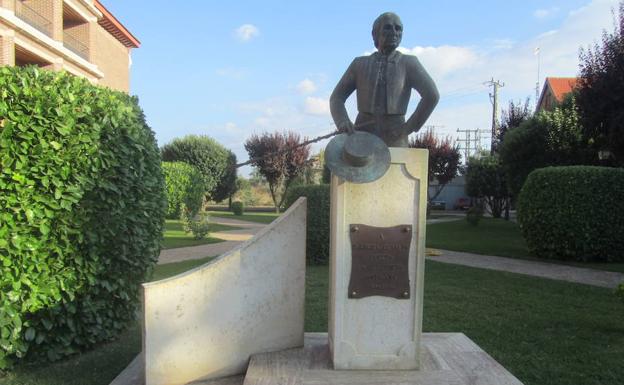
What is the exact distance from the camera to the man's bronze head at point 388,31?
138 inches

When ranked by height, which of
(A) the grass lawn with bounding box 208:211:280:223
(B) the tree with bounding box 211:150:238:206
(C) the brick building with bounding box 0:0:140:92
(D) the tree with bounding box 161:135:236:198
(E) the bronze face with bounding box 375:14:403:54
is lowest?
(A) the grass lawn with bounding box 208:211:280:223

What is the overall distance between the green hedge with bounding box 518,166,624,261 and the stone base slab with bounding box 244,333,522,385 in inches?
306

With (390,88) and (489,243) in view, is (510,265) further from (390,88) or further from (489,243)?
(390,88)

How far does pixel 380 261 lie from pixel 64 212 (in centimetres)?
289

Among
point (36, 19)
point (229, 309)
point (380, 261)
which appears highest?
point (36, 19)

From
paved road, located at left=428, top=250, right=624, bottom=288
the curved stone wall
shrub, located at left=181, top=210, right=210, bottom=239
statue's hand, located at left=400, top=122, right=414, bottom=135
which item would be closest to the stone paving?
paved road, located at left=428, top=250, right=624, bottom=288

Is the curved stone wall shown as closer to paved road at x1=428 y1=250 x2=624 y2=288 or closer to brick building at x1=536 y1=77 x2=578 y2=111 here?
paved road at x1=428 y1=250 x2=624 y2=288

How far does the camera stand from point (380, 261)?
3.41m

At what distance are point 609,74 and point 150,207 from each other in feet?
43.7

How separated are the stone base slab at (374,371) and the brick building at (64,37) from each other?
1632cm

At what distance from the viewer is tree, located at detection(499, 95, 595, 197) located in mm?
16891

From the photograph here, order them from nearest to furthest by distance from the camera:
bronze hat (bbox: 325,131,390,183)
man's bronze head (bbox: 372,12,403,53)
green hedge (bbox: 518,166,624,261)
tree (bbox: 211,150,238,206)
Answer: bronze hat (bbox: 325,131,390,183) → man's bronze head (bbox: 372,12,403,53) → green hedge (bbox: 518,166,624,261) → tree (bbox: 211,150,238,206)

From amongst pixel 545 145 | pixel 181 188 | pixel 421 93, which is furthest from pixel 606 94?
pixel 181 188

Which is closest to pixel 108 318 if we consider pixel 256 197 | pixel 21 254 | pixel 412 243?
pixel 21 254
